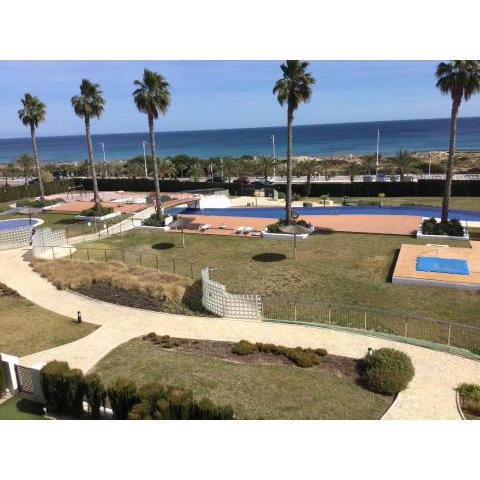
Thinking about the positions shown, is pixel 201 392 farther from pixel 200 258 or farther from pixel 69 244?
pixel 69 244

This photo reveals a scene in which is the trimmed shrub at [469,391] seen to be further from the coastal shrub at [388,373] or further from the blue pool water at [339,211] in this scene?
the blue pool water at [339,211]

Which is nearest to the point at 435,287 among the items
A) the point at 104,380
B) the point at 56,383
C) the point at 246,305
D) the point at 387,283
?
the point at 387,283

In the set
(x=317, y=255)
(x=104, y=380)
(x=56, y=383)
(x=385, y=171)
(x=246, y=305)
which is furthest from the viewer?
(x=385, y=171)

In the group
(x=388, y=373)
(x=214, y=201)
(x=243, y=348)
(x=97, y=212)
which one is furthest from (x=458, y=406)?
(x=214, y=201)

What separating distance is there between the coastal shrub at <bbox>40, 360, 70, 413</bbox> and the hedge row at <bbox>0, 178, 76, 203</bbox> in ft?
179

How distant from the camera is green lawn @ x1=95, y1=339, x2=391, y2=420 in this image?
13203 mm

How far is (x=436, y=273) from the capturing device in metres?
24.5

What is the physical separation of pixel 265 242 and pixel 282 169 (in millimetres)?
55035

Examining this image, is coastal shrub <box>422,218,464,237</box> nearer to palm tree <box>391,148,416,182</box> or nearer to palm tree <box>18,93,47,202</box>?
palm tree <box>391,148,416,182</box>

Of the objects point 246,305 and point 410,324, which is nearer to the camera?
point 410,324

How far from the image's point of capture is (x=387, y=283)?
2420 cm

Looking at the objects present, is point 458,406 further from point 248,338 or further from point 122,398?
point 122,398

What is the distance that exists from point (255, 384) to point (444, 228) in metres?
24.8

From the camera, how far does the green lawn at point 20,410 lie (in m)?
13.7
